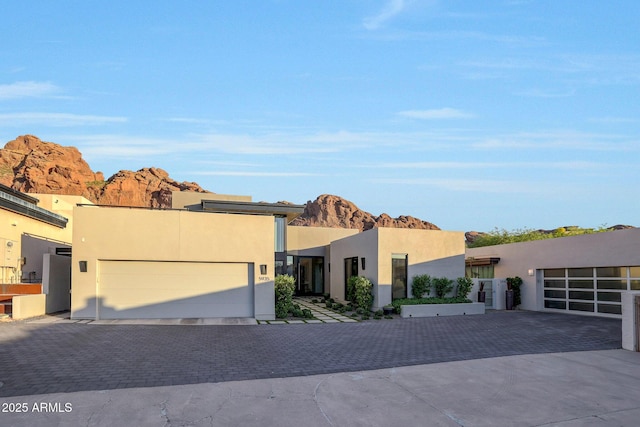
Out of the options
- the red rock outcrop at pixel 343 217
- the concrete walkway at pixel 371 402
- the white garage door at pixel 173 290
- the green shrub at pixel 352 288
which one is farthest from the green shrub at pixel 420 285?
the red rock outcrop at pixel 343 217

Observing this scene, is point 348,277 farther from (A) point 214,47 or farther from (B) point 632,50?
(B) point 632,50

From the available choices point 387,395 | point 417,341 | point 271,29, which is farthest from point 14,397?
point 271,29

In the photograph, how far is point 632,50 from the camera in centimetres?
1295

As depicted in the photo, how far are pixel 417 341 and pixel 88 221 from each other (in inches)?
396

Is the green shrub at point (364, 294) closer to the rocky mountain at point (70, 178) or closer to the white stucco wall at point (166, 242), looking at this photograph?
the white stucco wall at point (166, 242)

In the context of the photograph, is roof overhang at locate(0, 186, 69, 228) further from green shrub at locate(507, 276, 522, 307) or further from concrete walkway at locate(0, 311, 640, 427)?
green shrub at locate(507, 276, 522, 307)

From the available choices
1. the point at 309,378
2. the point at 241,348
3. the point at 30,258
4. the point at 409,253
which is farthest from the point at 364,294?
the point at 30,258

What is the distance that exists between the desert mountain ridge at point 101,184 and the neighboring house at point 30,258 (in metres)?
36.7

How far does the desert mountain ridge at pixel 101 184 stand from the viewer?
5319cm

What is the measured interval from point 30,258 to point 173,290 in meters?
7.55

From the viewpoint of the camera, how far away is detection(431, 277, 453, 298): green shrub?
17.5 m

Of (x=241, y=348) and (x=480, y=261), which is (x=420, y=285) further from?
(x=241, y=348)

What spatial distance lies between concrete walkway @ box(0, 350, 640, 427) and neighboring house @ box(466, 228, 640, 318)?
918cm

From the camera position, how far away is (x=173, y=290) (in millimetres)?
14148
